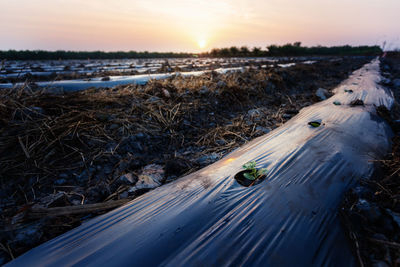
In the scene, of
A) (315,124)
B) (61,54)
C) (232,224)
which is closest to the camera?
(232,224)

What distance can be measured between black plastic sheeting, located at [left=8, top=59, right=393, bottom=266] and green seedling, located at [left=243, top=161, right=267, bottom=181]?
0.05m

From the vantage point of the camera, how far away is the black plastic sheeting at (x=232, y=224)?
67 cm

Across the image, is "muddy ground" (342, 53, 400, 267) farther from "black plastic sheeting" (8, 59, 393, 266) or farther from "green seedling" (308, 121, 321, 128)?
"green seedling" (308, 121, 321, 128)

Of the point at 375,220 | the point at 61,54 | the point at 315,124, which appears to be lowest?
the point at 375,220

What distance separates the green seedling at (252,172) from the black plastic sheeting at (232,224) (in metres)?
0.05

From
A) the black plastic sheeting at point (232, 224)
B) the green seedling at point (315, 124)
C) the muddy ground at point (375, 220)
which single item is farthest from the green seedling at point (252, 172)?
the green seedling at point (315, 124)

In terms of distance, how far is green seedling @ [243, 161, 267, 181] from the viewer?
106 cm

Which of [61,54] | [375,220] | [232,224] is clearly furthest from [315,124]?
[61,54]

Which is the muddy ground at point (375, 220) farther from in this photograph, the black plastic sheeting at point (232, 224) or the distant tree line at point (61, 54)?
the distant tree line at point (61, 54)

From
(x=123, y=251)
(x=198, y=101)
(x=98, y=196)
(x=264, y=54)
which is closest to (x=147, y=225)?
(x=123, y=251)

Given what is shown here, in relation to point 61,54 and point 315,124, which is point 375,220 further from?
point 61,54

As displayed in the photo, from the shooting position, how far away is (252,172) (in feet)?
3.59

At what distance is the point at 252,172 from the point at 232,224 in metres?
0.40

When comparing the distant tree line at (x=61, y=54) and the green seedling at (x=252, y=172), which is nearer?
the green seedling at (x=252, y=172)
